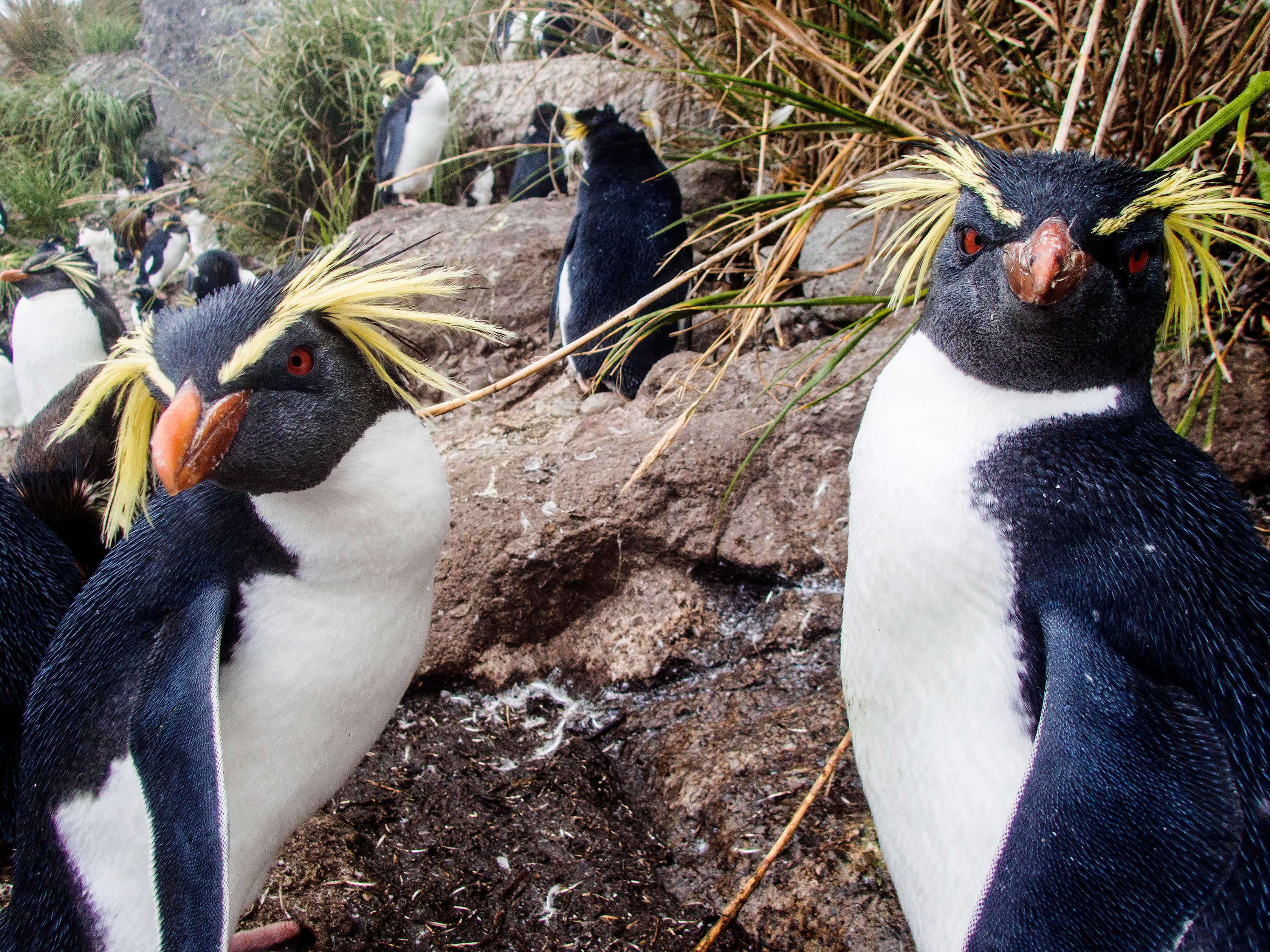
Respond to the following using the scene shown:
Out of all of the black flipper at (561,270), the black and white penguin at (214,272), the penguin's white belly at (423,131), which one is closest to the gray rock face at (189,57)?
the penguin's white belly at (423,131)

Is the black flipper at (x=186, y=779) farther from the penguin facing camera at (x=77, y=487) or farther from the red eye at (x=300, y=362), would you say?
the penguin facing camera at (x=77, y=487)

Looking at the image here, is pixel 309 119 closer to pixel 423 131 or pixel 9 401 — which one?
pixel 423 131

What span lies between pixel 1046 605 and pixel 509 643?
147cm

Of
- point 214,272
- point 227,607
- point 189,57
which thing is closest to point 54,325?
point 214,272

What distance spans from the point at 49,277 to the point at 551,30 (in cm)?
343

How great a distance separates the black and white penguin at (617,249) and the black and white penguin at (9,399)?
411cm

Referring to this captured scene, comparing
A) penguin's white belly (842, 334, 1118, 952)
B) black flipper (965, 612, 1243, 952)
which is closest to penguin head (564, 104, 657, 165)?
penguin's white belly (842, 334, 1118, 952)

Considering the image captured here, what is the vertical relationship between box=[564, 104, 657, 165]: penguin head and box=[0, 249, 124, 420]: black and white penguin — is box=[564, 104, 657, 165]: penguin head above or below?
above

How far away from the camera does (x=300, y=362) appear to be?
1311 mm

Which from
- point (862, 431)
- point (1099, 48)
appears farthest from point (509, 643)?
point (1099, 48)

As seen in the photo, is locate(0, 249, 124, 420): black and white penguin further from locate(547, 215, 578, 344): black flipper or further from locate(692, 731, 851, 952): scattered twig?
locate(692, 731, 851, 952): scattered twig

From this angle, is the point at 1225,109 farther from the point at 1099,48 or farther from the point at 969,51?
the point at 969,51

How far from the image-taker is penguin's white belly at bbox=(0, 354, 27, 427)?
5660 millimetres

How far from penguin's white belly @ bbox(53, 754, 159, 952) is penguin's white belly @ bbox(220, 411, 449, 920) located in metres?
0.12
